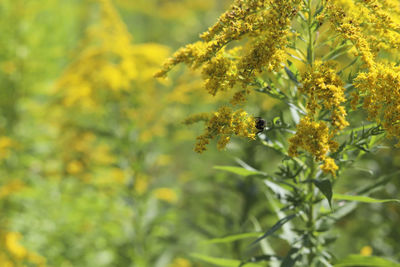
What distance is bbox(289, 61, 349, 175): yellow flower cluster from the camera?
118 centimetres

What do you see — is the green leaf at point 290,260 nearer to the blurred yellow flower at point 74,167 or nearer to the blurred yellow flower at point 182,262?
the blurred yellow flower at point 182,262

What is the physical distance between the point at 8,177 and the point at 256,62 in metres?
5.39

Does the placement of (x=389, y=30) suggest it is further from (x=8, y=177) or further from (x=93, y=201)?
(x=8, y=177)

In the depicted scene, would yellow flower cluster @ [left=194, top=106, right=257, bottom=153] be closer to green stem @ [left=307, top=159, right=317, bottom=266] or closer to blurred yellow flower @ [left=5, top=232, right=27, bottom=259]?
green stem @ [left=307, top=159, right=317, bottom=266]

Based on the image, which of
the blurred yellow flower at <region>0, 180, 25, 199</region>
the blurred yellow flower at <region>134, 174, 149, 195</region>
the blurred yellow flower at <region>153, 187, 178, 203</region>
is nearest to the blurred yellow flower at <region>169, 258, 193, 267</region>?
the blurred yellow flower at <region>153, 187, 178, 203</region>

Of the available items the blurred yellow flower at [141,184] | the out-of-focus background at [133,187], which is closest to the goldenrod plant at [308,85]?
the out-of-focus background at [133,187]

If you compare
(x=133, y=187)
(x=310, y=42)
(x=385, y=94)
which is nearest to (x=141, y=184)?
(x=133, y=187)

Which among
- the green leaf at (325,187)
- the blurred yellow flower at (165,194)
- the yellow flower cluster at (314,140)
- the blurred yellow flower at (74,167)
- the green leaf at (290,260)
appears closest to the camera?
the yellow flower cluster at (314,140)

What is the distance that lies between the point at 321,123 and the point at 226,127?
1.09ft

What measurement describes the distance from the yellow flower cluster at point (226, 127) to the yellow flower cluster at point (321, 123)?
17 centimetres

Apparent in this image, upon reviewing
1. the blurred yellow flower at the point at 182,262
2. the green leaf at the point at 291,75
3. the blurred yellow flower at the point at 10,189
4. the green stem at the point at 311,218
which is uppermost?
the blurred yellow flower at the point at 10,189

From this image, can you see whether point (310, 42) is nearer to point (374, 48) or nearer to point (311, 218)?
point (374, 48)

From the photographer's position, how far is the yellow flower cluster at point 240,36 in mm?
1309

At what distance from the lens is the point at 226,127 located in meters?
1.32
